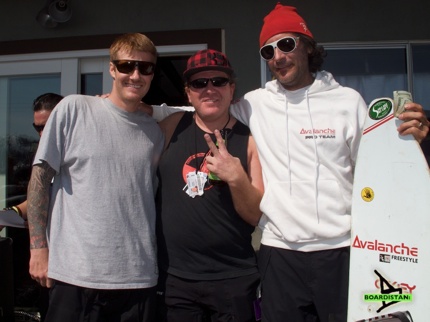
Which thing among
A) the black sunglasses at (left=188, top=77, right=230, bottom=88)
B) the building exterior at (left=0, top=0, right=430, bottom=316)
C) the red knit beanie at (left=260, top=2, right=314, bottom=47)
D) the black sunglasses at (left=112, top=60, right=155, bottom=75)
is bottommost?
the black sunglasses at (left=188, top=77, right=230, bottom=88)

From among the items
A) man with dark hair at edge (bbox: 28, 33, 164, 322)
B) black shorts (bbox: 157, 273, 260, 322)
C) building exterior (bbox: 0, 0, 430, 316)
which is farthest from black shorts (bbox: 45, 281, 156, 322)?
building exterior (bbox: 0, 0, 430, 316)

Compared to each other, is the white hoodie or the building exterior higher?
the building exterior

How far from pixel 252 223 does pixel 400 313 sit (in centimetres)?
83

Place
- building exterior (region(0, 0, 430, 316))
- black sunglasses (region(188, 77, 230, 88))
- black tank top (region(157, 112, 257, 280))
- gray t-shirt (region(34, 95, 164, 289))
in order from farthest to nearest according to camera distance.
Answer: building exterior (region(0, 0, 430, 316))
black sunglasses (region(188, 77, 230, 88))
black tank top (region(157, 112, 257, 280))
gray t-shirt (region(34, 95, 164, 289))

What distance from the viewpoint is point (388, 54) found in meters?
4.04

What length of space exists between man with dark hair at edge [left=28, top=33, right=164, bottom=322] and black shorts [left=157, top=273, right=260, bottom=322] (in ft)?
0.30

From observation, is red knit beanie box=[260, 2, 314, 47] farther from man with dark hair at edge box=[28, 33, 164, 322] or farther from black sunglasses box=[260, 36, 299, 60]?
man with dark hair at edge box=[28, 33, 164, 322]

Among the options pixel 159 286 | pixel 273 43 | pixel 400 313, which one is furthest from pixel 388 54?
pixel 159 286

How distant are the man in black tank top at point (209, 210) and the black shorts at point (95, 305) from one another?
0.14m

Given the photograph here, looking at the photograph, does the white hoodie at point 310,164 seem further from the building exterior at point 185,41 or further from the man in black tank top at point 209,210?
the building exterior at point 185,41

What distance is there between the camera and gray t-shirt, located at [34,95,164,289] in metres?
2.01

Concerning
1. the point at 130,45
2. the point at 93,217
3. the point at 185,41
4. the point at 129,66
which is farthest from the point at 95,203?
the point at 185,41

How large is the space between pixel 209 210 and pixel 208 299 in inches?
17.5

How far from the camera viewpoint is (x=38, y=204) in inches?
80.2
